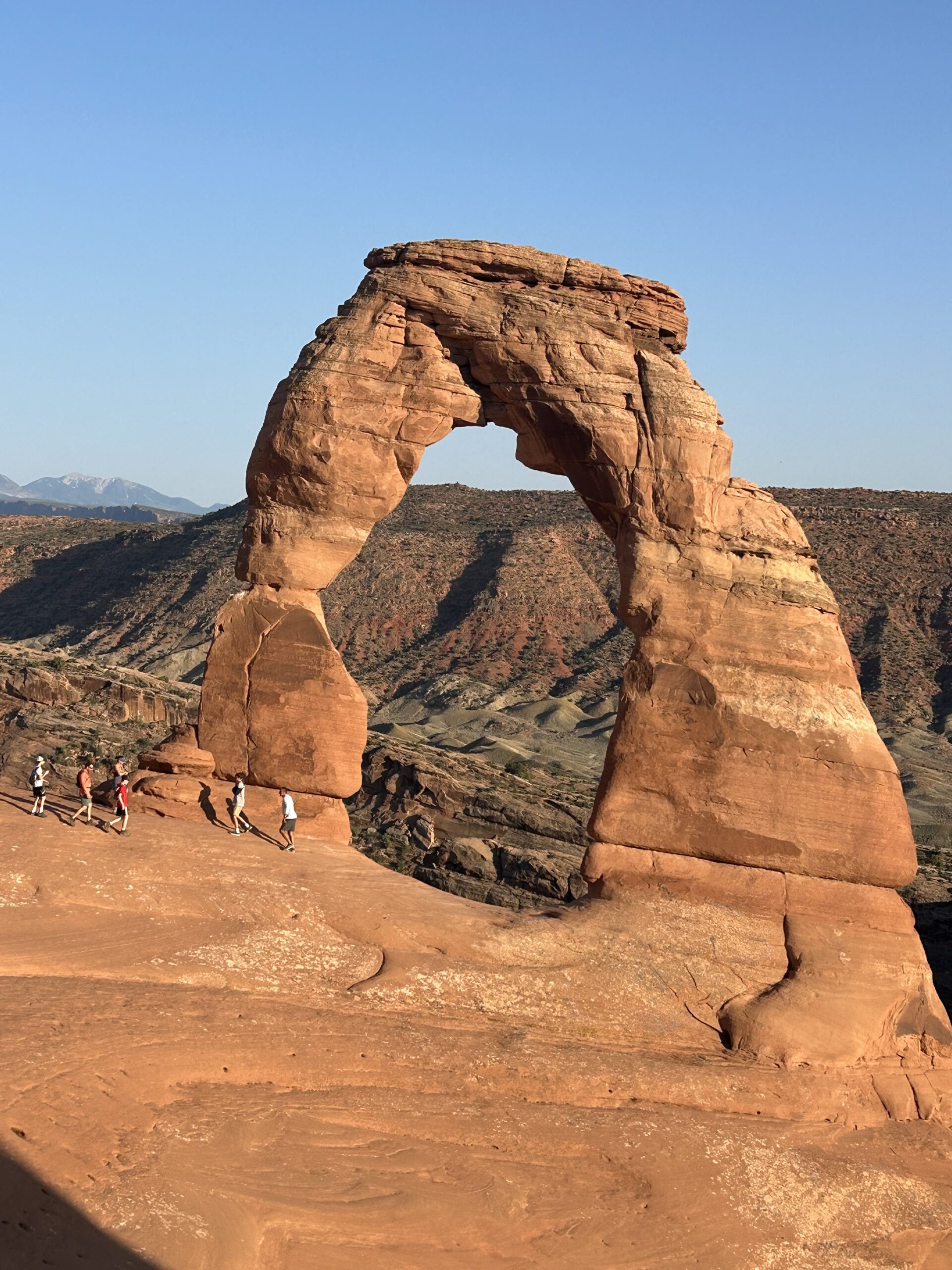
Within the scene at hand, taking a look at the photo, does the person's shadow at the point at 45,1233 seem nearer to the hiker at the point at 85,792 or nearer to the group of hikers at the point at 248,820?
the hiker at the point at 85,792

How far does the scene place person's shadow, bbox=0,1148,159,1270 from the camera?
9641 millimetres

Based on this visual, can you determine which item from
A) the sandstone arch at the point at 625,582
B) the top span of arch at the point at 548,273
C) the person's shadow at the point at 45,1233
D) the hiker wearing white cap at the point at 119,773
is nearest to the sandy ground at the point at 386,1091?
the person's shadow at the point at 45,1233

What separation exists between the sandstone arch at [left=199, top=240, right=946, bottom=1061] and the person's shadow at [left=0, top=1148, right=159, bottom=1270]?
9713mm

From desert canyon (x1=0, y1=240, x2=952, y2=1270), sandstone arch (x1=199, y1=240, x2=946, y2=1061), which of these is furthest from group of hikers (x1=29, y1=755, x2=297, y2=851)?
sandstone arch (x1=199, y1=240, x2=946, y2=1061)

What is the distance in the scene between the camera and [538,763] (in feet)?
175

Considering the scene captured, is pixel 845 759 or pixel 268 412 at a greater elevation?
pixel 268 412

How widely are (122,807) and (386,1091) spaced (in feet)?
21.9

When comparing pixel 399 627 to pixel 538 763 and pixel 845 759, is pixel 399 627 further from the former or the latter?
pixel 845 759

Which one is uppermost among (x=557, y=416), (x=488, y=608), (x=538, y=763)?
(x=557, y=416)

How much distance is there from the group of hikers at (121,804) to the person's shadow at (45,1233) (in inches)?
312

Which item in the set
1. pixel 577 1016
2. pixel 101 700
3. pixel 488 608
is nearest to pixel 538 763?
pixel 101 700

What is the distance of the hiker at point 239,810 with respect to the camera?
63.0 feet

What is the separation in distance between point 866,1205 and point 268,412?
14108mm

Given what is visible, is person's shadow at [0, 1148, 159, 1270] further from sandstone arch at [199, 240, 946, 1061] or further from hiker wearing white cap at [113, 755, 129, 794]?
sandstone arch at [199, 240, 946, 1061]
